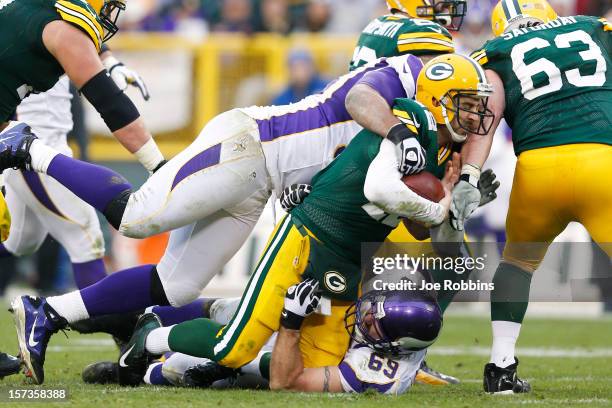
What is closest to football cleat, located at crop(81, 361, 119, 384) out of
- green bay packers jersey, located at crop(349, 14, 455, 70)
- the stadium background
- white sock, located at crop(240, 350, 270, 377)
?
white sock, located at crop(240, 350, 270, 377)

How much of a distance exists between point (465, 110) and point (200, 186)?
3.61 feet

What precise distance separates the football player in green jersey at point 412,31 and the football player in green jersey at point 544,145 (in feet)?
1.34

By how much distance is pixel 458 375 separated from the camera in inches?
221

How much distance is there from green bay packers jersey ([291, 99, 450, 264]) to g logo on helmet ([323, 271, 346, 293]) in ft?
0.27

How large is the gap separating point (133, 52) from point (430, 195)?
741 cm

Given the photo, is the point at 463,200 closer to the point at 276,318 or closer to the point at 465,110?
the point at 465,110

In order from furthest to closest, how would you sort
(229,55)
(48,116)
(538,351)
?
1. (229,55)
2. (538,351)
3. (48,116)

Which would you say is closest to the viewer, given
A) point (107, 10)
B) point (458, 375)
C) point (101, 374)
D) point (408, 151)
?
point (408, 151)

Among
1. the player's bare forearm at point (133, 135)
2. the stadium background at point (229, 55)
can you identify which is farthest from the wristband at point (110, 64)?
the stadium background at point (229, 55)

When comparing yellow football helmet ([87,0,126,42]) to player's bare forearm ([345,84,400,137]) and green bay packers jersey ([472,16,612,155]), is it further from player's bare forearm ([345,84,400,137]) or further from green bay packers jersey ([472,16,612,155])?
green bay packers jersey ([472,16,612,155])

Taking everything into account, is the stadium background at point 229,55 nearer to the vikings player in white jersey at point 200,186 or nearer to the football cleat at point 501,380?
the vikings player in white jersey at point 200,186

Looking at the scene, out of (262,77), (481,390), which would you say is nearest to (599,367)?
(481,390)

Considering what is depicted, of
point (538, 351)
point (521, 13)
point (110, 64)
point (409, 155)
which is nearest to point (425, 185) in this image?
point (409, 155)

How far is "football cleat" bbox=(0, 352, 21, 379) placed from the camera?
4766 millimetres
